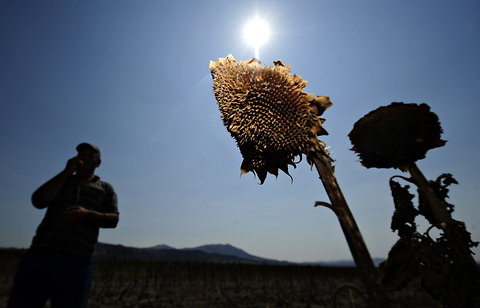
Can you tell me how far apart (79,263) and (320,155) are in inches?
137

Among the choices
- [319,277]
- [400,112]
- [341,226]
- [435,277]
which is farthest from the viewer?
[319,277]

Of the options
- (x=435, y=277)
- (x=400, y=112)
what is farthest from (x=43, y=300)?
(x=400, y=112)

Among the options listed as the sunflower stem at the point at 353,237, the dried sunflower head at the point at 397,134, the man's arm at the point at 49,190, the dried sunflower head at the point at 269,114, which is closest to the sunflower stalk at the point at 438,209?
the dried sunflower head at the point at 397,134

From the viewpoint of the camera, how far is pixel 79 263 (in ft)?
10.7

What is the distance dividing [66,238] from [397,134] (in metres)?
3.96

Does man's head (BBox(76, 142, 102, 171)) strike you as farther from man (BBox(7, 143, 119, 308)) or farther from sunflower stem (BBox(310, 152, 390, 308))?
sunflower stem (BBox(310, 152, 390, 308))

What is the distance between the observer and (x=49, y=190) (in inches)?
134

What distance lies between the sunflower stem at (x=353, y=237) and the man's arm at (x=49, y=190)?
11.9 feet

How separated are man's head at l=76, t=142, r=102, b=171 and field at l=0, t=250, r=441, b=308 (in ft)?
49.8

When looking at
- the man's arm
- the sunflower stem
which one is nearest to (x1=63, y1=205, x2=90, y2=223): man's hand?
the man's arm

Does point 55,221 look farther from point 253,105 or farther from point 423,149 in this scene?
point 423,149

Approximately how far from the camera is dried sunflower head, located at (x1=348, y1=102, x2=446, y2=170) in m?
1.83

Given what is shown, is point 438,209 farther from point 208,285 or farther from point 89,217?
point 208,285

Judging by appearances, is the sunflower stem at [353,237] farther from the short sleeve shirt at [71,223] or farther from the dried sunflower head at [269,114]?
the short sleeve shirt at [71,223]
